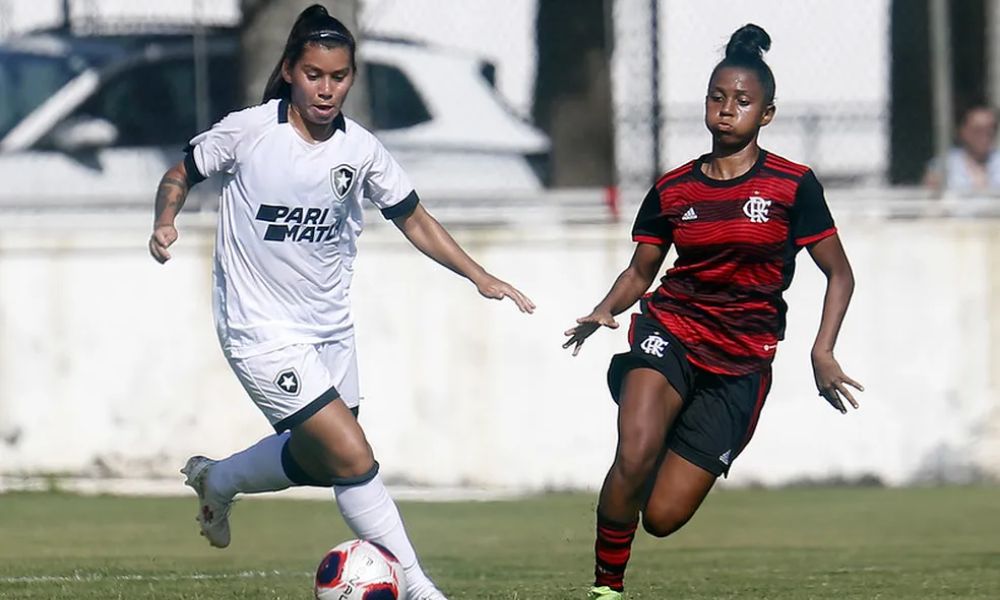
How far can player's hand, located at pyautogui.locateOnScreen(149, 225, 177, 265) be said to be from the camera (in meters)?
6.56

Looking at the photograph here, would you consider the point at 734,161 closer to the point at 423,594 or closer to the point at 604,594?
the point at 604,594

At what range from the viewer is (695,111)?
1309 cm

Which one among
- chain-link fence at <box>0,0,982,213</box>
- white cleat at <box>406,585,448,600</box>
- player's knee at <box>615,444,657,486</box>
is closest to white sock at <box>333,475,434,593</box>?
white cleat at <box>406,585,448,600</box>

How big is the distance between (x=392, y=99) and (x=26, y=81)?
245 cm

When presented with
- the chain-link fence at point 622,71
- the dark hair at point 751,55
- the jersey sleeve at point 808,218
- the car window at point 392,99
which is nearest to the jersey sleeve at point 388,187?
the dark hair at point 751,55

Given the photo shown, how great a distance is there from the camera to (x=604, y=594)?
6828 mm

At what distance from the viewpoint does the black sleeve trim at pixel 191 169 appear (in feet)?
22.7

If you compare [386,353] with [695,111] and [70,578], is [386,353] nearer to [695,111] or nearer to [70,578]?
[695,111]

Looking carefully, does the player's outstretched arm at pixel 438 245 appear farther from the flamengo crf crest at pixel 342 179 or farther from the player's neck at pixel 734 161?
the player's neck at pixel 734 161

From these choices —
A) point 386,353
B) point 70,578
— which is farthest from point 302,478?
point 386,353

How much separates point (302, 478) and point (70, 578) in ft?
3.98

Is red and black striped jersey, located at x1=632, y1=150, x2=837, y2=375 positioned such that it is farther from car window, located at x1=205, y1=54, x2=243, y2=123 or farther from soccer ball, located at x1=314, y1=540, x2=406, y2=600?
car window, located at x1=205, y1=54, x2=243, y2=123

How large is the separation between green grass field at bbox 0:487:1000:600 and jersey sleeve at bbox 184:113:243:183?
1.57 metres

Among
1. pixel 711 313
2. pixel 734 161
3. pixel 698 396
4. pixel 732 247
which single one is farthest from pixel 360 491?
pixel 734 161
